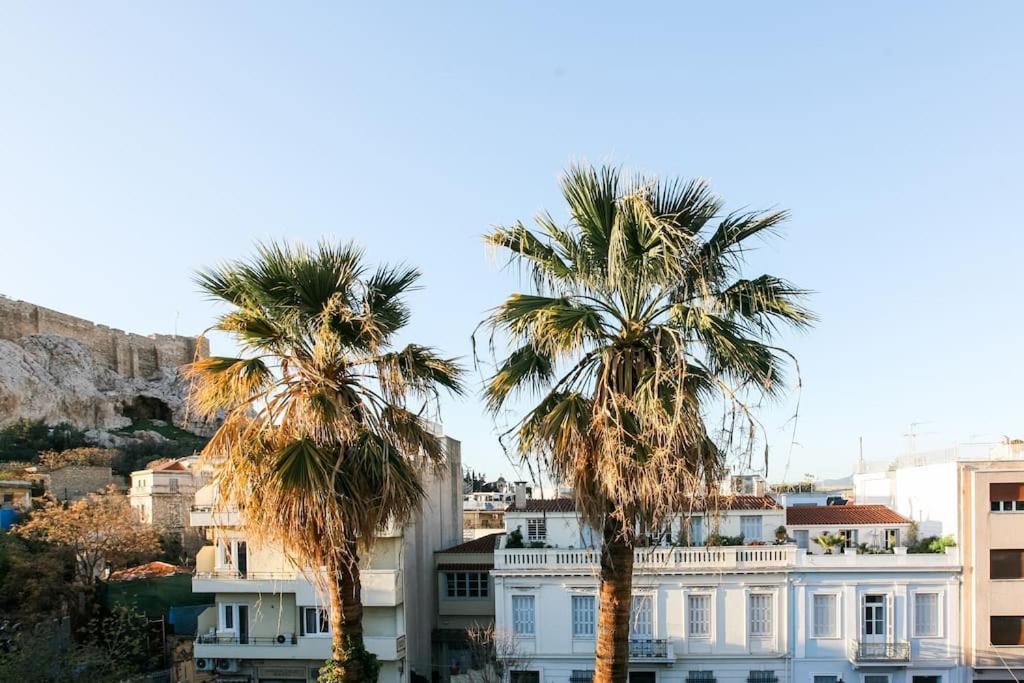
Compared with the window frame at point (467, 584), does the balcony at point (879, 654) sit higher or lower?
lower

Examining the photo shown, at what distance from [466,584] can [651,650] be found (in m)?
7.46

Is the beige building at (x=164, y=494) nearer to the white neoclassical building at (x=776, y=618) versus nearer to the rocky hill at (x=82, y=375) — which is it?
the rocky hill at (x=82, y=375)

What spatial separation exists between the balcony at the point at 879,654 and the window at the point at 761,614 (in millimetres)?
2412

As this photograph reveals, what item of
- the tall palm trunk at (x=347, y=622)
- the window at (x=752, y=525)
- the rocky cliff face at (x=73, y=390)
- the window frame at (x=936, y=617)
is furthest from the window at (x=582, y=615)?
the rocky cliff face at (x=73, y=390)

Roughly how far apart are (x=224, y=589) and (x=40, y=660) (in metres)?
5.21

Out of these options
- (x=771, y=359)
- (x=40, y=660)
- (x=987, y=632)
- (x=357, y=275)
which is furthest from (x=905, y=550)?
(x=40, y=660)

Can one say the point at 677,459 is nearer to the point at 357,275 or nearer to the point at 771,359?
the point at 771,359

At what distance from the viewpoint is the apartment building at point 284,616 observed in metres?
23.4

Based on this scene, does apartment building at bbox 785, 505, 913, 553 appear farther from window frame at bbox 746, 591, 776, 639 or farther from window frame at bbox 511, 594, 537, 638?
window frame at bbox 511, 594, 537, 638

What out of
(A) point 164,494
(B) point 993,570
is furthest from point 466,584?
(A) point 164,494

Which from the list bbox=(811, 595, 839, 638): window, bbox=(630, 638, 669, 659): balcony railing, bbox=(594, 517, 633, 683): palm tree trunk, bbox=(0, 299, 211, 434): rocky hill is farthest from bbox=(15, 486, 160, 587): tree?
bbox=(0, 299, 211, 434): rocky hill

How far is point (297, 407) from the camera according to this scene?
1002 centimetres

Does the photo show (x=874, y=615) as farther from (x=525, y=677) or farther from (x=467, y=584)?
(x=467, y=584)

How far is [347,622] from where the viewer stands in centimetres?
1052
